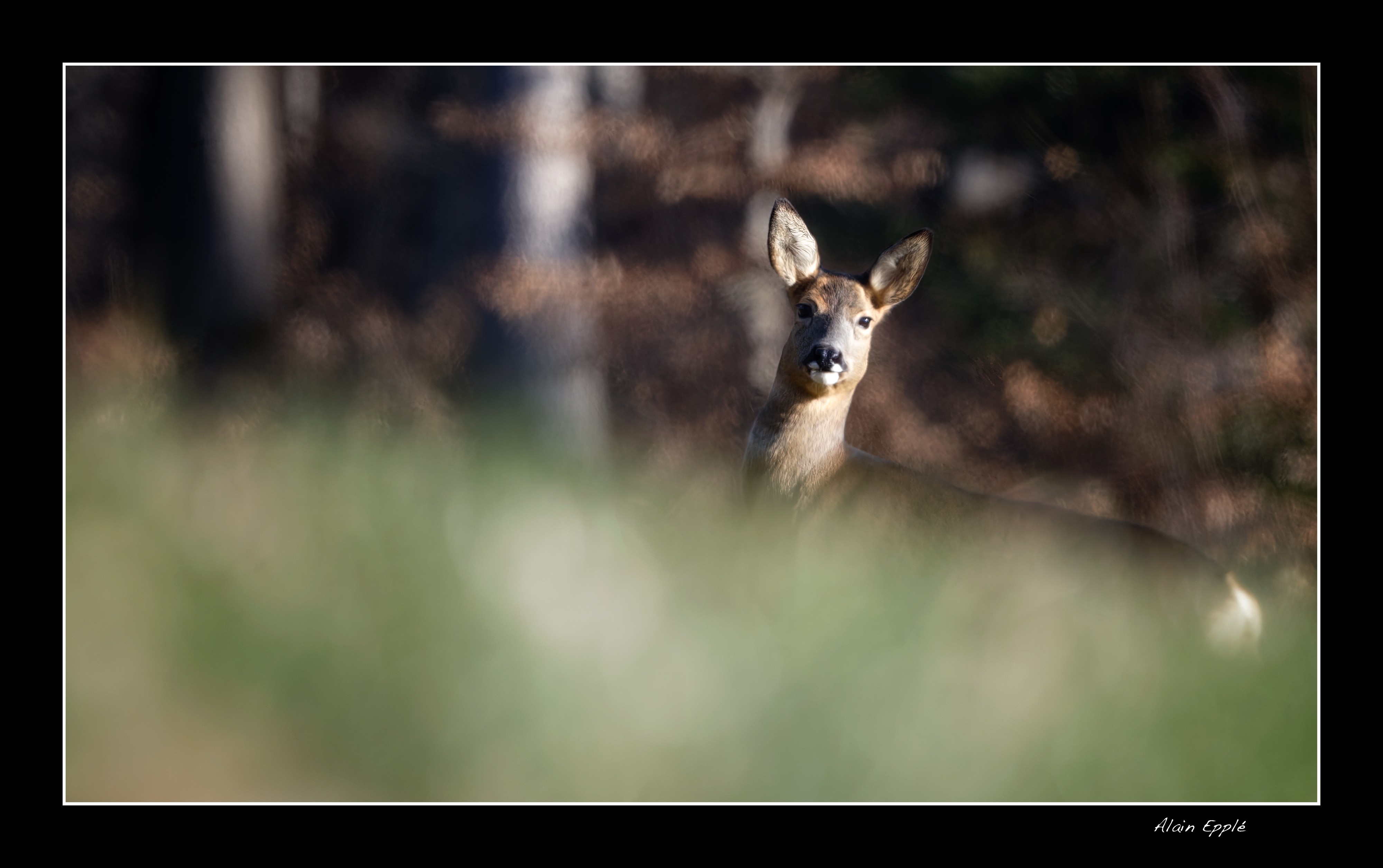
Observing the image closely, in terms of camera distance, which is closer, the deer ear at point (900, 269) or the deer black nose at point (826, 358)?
the deer black nose at point (826, 358)

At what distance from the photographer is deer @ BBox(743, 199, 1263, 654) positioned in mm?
3908

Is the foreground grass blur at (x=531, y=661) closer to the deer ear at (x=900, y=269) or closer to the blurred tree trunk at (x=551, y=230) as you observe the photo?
the deer ear at (x=900, y=269)

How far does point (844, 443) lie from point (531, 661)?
223cm

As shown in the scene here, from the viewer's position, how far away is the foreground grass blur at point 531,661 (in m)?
2.45

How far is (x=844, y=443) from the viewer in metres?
4.48

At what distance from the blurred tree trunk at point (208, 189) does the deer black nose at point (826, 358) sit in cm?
421

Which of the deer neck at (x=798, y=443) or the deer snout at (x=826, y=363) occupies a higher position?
the deer snout at (x=826, y=363)

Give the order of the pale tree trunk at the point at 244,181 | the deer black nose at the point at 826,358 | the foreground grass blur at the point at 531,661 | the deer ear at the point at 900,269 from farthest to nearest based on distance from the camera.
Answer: the pale tree trunk at the point at 244,181 < the deer ear at the point at 900,269 < the deer black nose at the point at 826,358 < the foreground grass blur at the point at 531,661

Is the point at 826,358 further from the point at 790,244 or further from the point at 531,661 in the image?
the point at 531,661

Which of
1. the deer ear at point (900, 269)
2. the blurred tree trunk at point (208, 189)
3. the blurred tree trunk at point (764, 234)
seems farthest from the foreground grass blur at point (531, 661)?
the blurred tree trunk at point (764, 234)

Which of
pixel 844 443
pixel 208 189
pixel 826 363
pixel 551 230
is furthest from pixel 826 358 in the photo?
pixel 208 189

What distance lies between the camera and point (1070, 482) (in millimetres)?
6930

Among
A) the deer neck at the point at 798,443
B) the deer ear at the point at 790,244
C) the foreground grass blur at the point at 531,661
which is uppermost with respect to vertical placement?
the deer ear at the point at 790,244

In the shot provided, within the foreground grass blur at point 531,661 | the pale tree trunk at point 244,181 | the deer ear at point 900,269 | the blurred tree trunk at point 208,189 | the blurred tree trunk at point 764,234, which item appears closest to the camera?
the foreground grass blur at point 531,661
